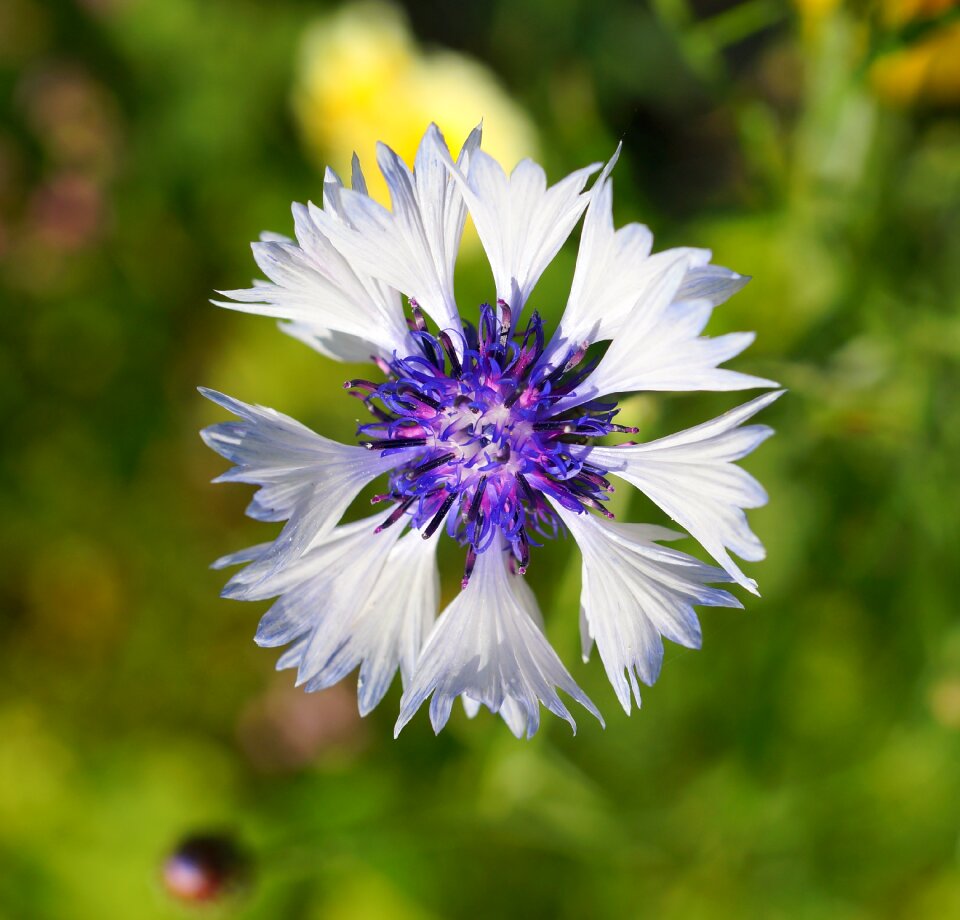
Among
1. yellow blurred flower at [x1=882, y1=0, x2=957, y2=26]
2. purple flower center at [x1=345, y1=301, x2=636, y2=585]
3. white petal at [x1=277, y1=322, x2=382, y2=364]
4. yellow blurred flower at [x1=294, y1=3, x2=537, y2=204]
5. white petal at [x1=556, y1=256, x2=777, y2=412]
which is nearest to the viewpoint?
white petal at [x1=556, y1=256, x2=777, y2=412]

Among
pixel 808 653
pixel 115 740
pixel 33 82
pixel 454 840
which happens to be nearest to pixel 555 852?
pixel 454 840

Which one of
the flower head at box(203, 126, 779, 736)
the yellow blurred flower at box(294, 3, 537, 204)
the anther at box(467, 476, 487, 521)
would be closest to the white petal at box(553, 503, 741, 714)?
the flower head at box(203, 126, 779, 736)

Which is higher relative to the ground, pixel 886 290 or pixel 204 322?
pixel 204 322

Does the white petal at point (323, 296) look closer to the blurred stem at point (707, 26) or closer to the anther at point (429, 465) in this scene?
the anther at point (429, 465)

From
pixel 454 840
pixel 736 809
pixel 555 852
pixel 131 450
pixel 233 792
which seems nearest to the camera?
pixel 736 809

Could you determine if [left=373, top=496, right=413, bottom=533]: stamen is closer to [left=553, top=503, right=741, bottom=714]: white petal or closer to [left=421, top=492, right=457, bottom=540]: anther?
[left=421, top=492, right=457, bottom=540]: anther

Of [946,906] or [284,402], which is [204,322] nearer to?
[284,402]
